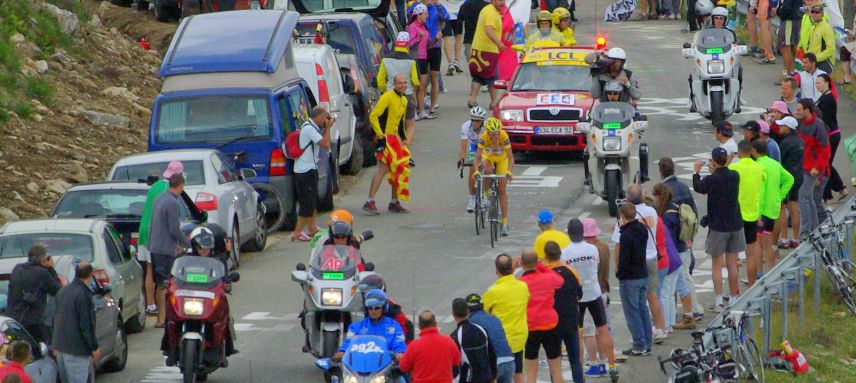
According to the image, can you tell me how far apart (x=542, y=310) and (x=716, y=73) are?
14597mm

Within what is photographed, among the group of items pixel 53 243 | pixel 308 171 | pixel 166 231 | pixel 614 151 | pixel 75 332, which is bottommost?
pixel 614 151

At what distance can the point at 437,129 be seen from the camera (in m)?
31.2

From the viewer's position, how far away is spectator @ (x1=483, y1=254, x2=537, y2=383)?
14117 millimetres

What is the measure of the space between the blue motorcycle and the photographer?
11199 millimetres

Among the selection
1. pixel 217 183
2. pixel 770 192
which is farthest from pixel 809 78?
pixel 217 183

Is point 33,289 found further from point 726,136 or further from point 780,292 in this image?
point 726,136

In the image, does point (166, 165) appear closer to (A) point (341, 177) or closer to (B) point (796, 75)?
(A) point (341, 177)

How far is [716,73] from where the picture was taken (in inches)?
1120

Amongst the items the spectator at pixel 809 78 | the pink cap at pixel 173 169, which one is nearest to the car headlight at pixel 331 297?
the pink cap at pixel 173 169

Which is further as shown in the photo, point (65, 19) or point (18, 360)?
point (65, 19)

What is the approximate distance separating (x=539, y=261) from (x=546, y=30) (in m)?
15.8

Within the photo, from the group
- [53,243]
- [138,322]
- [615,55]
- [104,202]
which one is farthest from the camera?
[615,55]

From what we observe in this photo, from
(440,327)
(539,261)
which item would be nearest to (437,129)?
(440,327)

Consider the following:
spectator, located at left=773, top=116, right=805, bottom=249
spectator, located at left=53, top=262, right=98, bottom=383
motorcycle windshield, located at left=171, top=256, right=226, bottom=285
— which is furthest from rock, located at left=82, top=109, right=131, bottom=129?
spectator, located at left=53, top=262, right=98, bottom=383
